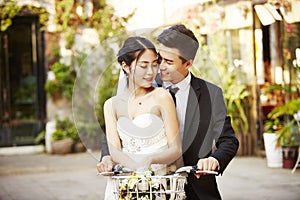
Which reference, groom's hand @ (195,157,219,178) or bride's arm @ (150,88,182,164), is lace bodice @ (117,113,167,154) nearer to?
bride's arm @ (150,88,182,164)

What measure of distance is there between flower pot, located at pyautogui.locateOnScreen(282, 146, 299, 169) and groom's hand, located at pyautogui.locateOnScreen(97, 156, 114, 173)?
7541mm

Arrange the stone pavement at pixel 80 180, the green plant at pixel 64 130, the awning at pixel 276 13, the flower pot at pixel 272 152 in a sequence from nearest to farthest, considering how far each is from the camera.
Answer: the stone pavement at pixel 80 180 < the flower pot at pixel 272 152 < the awning at pixel 276 13 < the green plant at pixel 64 130

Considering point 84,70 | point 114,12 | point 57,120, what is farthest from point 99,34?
point 84,70

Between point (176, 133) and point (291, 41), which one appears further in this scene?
point (291, 41)

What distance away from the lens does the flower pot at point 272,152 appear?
34.9ft

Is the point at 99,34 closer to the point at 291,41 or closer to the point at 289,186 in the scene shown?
the point at 291,41

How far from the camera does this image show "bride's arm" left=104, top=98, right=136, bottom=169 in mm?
3127

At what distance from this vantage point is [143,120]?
3.05 metres

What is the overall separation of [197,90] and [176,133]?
299mm

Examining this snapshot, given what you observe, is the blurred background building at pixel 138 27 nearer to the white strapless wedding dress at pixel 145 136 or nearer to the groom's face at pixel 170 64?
the groom's face at pixel 170 64

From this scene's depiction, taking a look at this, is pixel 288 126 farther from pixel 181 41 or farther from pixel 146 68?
pixel 146 68

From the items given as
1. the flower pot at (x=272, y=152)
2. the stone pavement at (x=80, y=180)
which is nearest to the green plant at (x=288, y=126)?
the flower pot at (x=272, y=152)

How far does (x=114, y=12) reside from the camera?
1380 centimetres

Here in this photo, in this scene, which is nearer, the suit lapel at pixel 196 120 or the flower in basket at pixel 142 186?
the flower in basket at pixel 142 186
